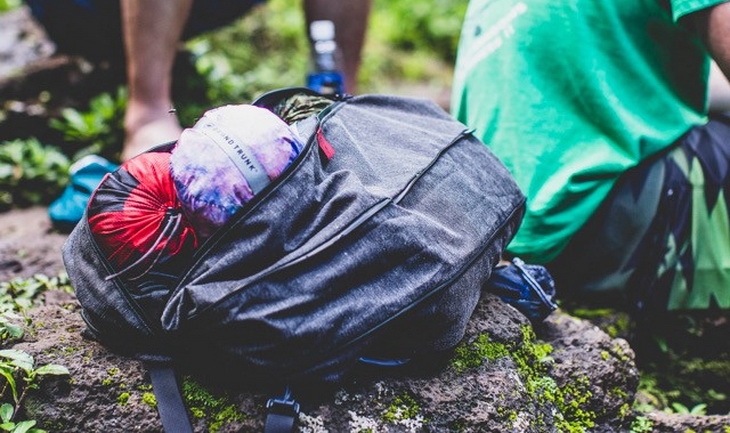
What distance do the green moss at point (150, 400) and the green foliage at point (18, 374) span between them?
18cm

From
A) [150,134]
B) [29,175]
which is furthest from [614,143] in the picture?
[29,175]

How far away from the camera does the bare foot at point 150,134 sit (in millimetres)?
2479

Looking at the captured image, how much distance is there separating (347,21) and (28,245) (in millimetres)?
1700

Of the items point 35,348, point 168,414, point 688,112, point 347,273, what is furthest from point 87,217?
point 688,112

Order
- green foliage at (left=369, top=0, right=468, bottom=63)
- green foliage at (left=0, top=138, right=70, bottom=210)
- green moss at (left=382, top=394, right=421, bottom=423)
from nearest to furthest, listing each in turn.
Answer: green moss at (left=382, top=394, right=421, bottom=423) → green foliage at (left=0, top=138, right=70, bottom=210) → green foliage at (left=369, top=0, right=468, bottom=63)

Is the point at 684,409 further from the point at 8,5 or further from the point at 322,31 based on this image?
the point at 8,5

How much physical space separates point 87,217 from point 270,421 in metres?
0.62

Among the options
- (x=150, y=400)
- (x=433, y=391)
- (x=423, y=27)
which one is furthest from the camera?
(x=423, y=27)

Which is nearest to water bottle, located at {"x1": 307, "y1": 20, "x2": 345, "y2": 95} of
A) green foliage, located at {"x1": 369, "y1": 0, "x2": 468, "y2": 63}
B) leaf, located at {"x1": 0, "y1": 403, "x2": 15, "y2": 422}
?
leaf, located at {"x1": 0, "y1": 403, "x2": 15, "y2": 422}

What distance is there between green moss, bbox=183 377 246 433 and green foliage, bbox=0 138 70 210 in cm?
168

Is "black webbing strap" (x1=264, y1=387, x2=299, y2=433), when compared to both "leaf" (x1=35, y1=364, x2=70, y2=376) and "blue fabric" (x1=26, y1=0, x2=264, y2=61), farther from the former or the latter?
"blue fabric" (x1=26, y1=0, x2=264, y2=61)

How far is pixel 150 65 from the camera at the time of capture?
101 inches

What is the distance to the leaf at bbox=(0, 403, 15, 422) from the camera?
1381mm

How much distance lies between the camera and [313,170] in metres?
1.49
